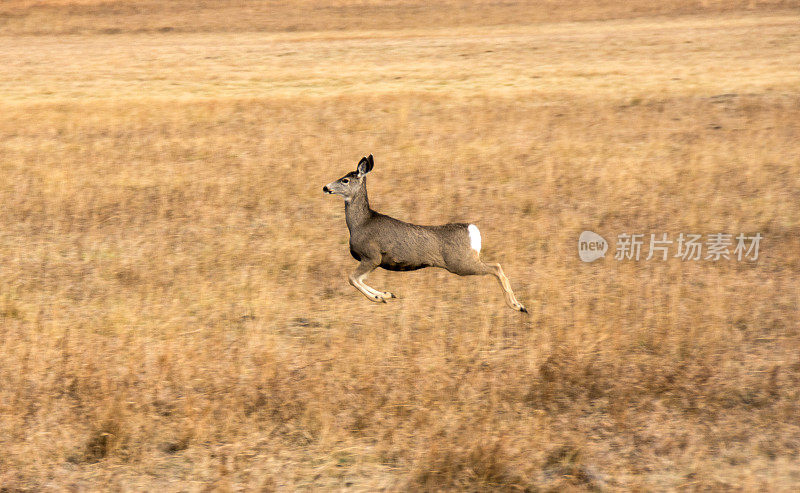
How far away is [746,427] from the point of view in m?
6.83

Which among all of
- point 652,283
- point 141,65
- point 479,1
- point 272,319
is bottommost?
point 272,319

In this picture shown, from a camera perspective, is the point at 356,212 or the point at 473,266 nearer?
the point at 473,266

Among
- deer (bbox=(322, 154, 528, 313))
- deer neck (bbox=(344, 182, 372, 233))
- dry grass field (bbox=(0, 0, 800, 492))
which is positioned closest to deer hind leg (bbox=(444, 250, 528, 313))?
deer (bbox=(322, 154, 528, 313))

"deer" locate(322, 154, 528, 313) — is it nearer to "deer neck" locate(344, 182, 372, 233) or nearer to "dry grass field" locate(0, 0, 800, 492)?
"deer neck" locate(344, 182, 372, 233)

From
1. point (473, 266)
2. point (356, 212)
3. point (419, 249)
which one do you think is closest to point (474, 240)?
point (473, 266)

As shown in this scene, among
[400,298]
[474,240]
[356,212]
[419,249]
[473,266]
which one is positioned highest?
[356,212]

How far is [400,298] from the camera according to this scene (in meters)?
9.51

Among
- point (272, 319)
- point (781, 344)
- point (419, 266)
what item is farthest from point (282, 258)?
point (781, 344)

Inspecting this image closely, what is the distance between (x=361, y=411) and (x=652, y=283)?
429 cm

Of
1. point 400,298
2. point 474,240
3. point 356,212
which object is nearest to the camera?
point 474,240

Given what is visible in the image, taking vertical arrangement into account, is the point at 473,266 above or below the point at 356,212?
below

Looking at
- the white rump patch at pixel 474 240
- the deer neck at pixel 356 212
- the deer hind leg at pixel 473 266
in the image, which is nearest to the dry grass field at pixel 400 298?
the deer hind leg at pixel 473 266

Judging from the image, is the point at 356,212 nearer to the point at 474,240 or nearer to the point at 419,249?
the point at 419,249

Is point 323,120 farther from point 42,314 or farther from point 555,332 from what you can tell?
point 555,332
